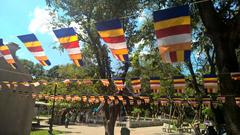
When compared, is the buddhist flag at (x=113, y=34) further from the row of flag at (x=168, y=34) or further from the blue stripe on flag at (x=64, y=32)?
the blue stripe on flag at (x=64, y=32)

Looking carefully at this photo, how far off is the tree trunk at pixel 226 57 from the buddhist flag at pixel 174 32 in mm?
2729

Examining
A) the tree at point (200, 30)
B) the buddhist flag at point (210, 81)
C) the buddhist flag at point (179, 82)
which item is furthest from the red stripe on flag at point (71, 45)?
the buddhist flag at point (210, 81)

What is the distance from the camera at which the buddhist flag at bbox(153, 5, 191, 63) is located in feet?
24.5

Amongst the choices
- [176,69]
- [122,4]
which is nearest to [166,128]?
[176,69]

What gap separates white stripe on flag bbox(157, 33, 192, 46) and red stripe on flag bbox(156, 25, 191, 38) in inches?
3.1

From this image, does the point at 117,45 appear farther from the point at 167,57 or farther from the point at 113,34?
the point at 167,57

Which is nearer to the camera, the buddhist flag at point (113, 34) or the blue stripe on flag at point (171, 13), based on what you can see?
the blue stripe on flag at point (171, 13)

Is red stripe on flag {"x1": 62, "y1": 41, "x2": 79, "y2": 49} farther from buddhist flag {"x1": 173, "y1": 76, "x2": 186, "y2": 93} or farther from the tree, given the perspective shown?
buddhist flag {"x1": 173, "y1": 76, "x2": 186, "y2": 93}

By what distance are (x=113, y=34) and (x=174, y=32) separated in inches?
63.4

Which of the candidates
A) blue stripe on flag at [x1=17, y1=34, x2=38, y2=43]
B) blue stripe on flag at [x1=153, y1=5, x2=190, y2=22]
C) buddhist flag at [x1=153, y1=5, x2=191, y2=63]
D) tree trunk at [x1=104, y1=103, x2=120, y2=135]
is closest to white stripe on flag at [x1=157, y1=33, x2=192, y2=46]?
buddhist flag at [x1=153, y1=5, x2=191, y2=63]

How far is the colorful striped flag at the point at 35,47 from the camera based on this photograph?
11.0 meters

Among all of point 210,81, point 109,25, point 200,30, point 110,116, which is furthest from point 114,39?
point 110,116

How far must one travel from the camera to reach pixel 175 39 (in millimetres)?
7793

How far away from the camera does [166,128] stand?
33656 millimetres
